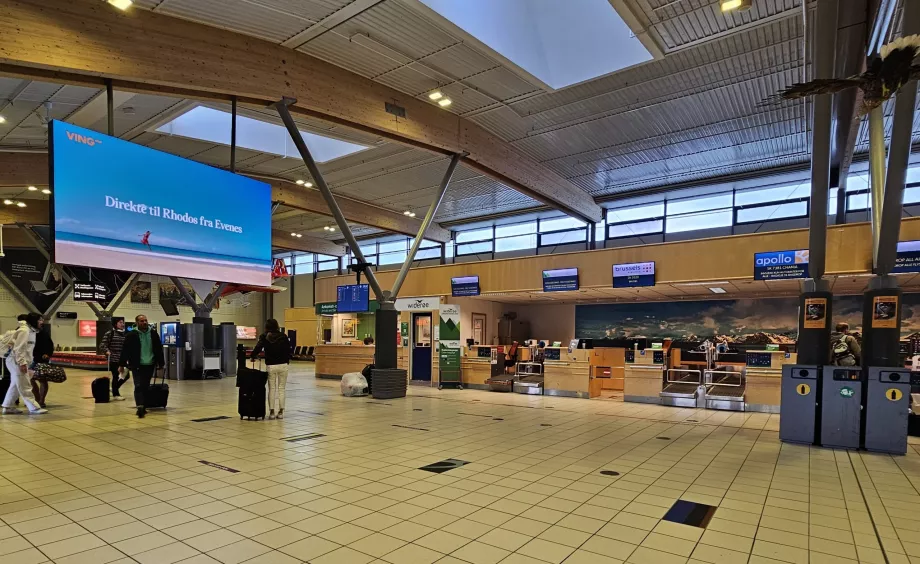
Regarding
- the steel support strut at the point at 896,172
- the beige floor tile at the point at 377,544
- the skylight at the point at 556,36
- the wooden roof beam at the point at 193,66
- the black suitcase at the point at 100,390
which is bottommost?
the black suitcase at the point at 100,390

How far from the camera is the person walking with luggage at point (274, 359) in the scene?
27.1 ft

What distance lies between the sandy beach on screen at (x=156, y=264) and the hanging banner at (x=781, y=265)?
984 centimetres

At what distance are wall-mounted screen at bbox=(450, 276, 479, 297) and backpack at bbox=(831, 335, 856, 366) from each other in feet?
28.7

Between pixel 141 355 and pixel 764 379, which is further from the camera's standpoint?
pixel 764 379

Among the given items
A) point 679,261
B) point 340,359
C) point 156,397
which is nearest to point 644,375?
point 679,261

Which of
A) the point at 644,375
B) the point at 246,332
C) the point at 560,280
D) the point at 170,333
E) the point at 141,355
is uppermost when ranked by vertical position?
the point at 560,280

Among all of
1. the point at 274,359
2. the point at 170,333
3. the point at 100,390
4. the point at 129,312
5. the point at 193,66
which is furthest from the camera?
the point at 129,312

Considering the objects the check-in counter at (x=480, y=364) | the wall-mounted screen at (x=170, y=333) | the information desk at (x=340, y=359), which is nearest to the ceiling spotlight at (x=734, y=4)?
the check-in counter at (x=480, y=364)

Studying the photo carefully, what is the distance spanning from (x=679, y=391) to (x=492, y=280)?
565 cm

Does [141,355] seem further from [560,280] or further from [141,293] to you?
[141,293]

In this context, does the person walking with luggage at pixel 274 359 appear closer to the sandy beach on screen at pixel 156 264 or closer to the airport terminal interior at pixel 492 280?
the airport terminal interior at pixel 492 280

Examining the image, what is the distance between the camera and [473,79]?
28.7 feet

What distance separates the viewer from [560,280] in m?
13.3

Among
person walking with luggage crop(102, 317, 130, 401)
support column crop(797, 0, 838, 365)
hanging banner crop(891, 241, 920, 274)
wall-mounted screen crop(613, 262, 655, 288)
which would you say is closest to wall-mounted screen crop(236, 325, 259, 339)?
person walking with luggage crop(102, 317, 130, 401)
